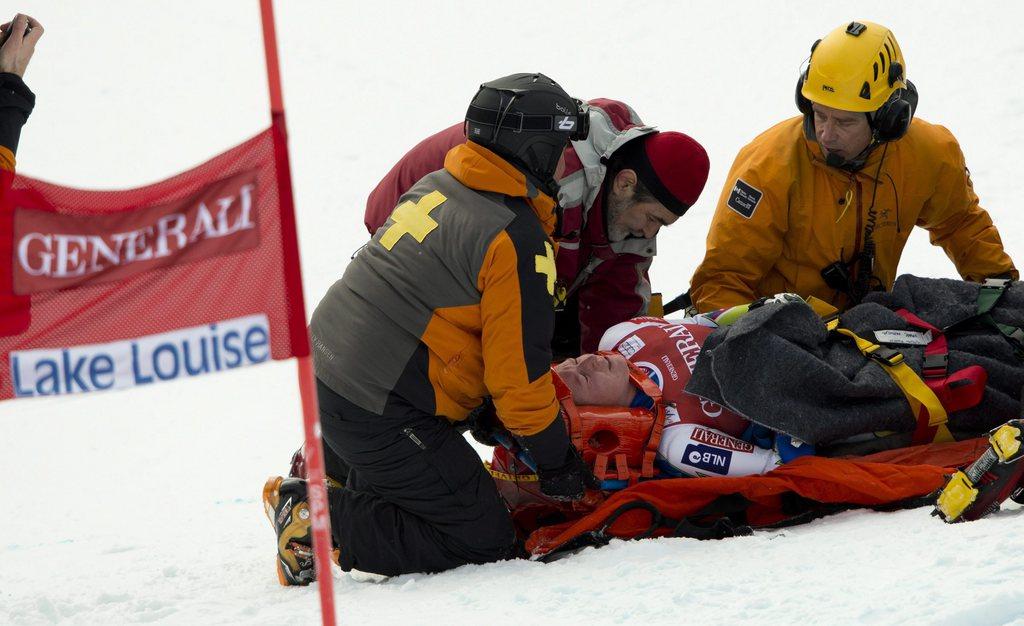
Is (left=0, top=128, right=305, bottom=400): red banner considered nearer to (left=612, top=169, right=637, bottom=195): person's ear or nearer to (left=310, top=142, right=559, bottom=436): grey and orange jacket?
(left=310, top=142, right=559, bottom=436): grey and orange jacket

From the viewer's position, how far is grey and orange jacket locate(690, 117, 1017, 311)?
15.2 feet

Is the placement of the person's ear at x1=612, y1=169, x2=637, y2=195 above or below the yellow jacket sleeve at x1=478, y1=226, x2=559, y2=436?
above

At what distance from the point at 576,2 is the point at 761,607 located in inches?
398

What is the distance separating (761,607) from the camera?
2.94 m

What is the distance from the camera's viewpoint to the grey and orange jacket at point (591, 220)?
430 cm

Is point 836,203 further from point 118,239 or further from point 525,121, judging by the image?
point 118,239

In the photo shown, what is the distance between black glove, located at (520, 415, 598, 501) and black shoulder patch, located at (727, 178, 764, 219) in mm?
1389

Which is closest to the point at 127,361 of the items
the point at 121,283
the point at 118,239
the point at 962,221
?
the point at 121,283

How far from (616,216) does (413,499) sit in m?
1.36

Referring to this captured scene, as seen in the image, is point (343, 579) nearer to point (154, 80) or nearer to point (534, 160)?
point (534, 160)

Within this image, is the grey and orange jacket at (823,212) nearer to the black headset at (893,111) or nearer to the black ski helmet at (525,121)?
the black headset at (893,111)

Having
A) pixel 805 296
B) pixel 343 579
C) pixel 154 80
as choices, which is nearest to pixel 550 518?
pixel 343 579

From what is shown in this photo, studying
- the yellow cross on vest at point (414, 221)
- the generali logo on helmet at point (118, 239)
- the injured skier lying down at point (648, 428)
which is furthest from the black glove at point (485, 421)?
the generali logo on helmet at point (118, 239)

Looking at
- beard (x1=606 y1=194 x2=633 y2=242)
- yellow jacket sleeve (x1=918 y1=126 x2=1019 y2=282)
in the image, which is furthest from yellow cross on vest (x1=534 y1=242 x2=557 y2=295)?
yellow jacket sleeve (x1=918 y1=126 x2=1019 y2=282)
